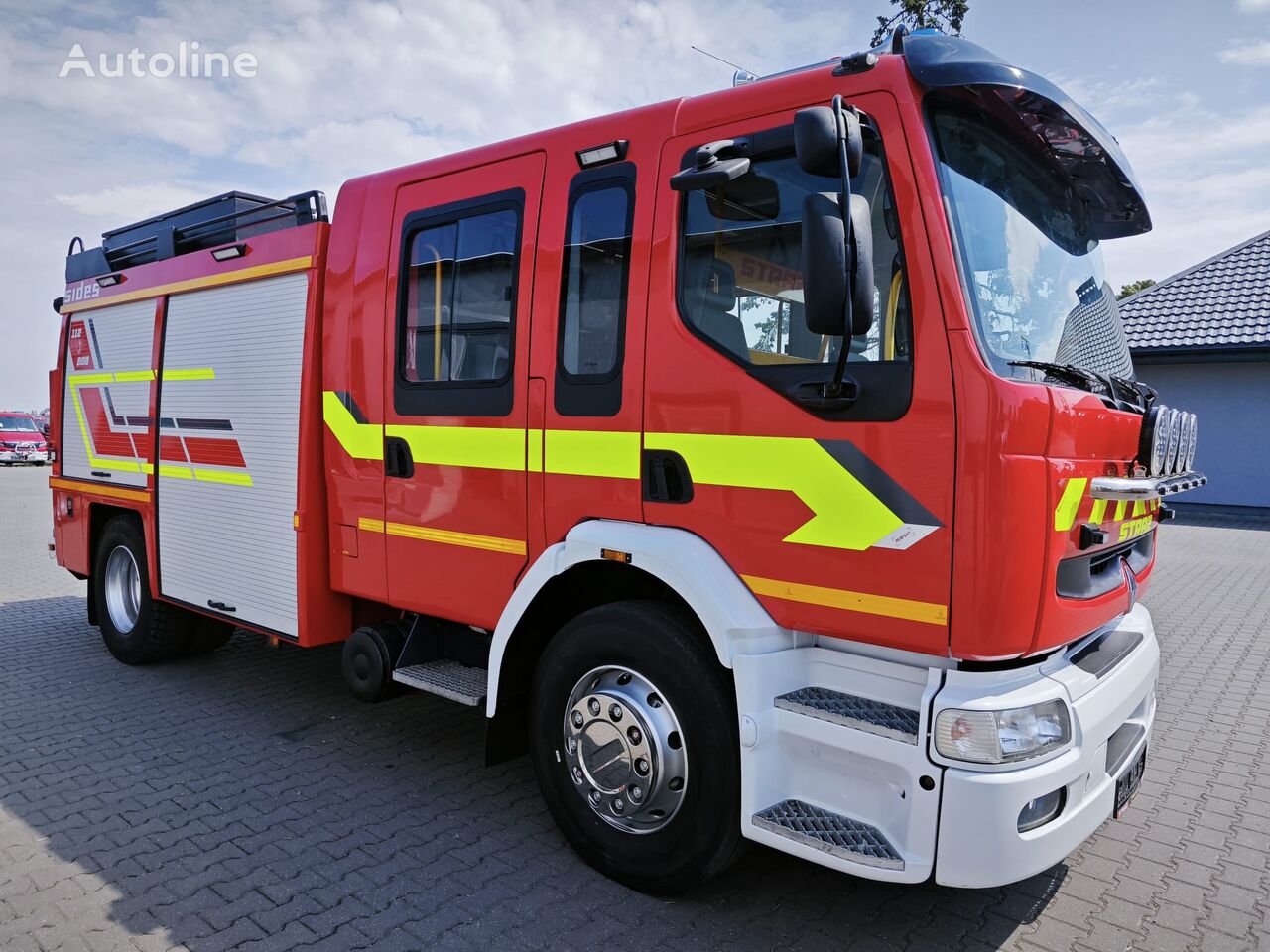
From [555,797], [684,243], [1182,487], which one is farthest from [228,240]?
[1182,487]

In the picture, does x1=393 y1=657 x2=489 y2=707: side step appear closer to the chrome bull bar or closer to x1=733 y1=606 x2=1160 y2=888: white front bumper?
x1=733 y1=606 x2=1160 y2=888: white front bumper

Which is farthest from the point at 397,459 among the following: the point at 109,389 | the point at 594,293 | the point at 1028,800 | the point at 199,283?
the point at 109,389

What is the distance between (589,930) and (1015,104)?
10.2ft

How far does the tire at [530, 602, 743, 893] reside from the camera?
2.95 m

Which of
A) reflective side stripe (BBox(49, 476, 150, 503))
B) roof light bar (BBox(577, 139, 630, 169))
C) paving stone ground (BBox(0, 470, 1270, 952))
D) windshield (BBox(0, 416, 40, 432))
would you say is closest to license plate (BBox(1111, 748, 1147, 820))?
paving stone ground (BBox(0, 470, 1270, 952))

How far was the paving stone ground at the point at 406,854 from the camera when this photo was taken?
9.84 feet

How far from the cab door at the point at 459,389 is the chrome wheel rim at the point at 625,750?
2.16 feet

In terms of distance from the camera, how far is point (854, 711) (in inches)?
109

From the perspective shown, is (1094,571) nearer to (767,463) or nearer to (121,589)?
(767,463)

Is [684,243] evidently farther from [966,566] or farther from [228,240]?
[228,240]

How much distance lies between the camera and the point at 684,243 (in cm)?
312

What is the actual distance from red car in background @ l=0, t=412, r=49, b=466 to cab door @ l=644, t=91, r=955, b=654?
99.6 feet

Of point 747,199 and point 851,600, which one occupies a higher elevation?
point 747,199

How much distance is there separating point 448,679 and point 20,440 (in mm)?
30167
